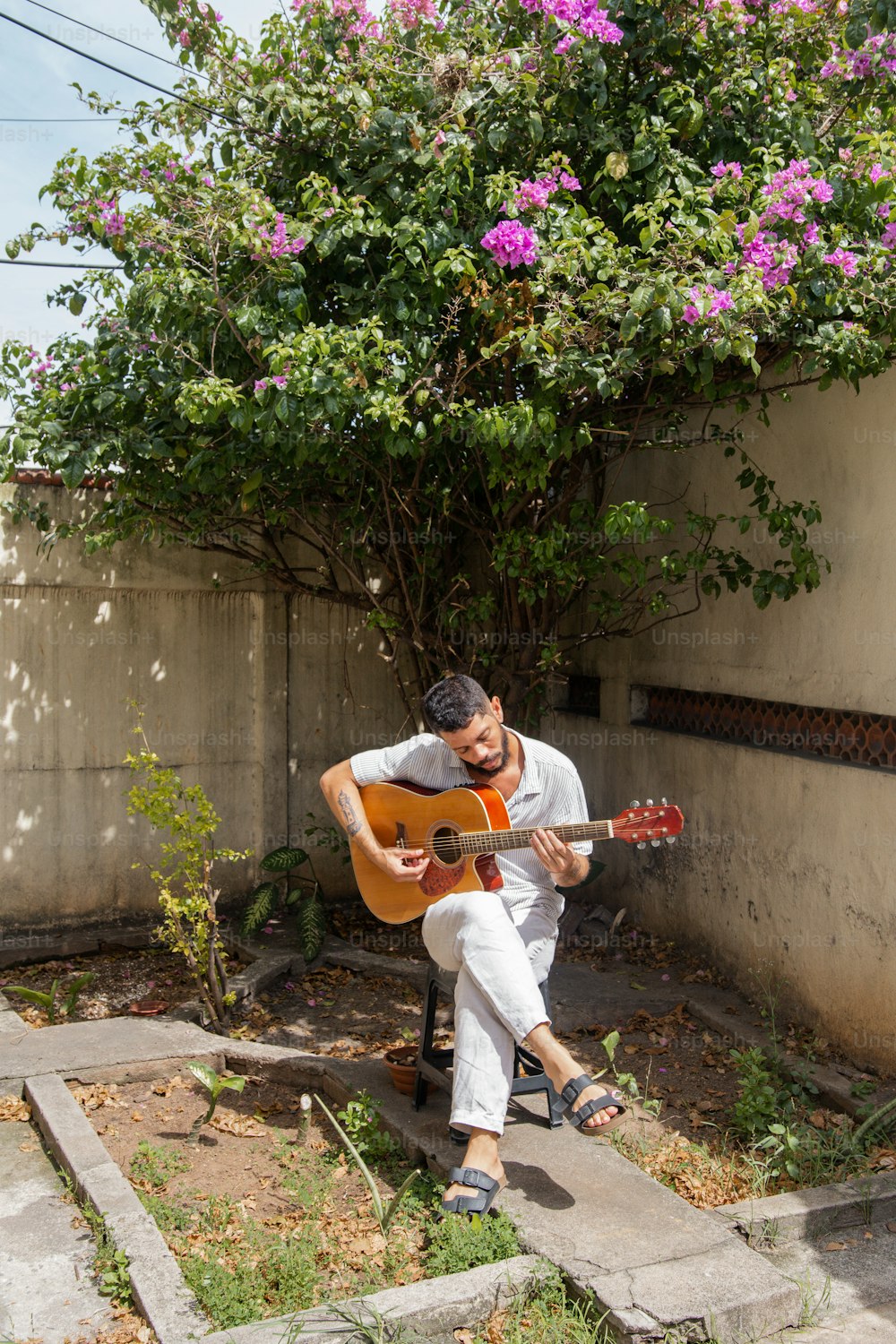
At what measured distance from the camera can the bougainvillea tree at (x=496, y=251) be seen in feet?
13.9

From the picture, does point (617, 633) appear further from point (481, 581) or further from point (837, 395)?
point (837, 395)

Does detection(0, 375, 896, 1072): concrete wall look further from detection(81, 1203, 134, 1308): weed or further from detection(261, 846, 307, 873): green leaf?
detection(81, 1203, 134, 1308): weed

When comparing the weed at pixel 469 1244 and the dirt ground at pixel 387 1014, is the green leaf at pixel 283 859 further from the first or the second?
the weed at pixel 469 1244

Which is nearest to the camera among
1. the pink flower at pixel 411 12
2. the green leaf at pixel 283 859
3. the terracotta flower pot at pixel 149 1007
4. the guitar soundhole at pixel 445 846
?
the guitar soundhole at pixel 445 846

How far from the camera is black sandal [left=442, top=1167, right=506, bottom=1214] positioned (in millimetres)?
3201

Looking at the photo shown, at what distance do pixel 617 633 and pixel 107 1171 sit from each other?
3693 mm

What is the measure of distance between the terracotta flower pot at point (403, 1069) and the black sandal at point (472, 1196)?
29.8 inches

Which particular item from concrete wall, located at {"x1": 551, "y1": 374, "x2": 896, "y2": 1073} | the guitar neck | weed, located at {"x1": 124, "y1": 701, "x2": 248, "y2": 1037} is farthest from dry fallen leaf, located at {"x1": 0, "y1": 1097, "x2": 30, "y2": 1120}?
concrete wall, located at {"x1": 551, "y1": 374, "x2": 896, "y2": 1073}

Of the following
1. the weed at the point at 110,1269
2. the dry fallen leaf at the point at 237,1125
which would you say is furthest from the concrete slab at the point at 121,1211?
the dry fallen leaf at the point at 237,1125

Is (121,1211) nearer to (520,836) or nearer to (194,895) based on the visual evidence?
(520,836)

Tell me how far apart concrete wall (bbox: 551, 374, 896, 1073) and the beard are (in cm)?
161

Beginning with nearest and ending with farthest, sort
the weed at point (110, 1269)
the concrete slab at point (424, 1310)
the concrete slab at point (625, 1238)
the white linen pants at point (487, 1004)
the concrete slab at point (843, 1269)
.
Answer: the concrete slab at point (424, 1310) < the concrete slab at point (625, 1238) < the weed at point (110, 1269) < the concrete slab at point (843, 1269) < the white linen pants at point (487, 1004)

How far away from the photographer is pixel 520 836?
146 inches

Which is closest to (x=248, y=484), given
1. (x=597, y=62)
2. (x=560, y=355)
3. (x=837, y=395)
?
(x=560, y=355)
